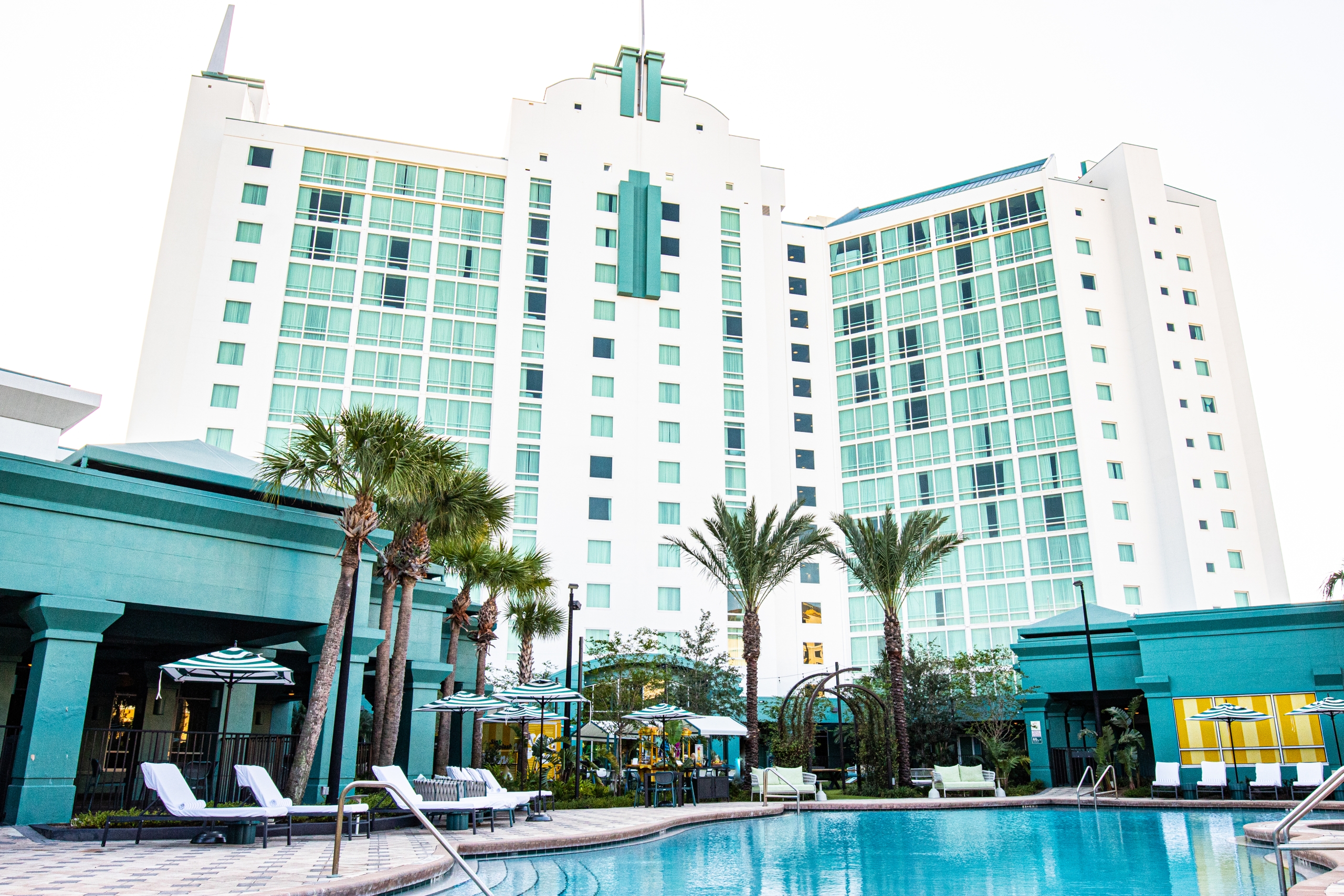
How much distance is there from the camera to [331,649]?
17906 mm

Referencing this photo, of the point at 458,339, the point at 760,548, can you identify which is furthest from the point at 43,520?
the point at 458,339

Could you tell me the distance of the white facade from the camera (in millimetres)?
49250

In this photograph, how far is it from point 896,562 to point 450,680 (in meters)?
15.0

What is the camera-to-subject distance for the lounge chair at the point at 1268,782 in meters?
25.7

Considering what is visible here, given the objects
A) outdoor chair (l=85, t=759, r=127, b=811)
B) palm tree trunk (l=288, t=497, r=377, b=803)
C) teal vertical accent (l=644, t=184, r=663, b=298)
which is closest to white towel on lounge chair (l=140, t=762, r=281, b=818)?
outdoor chair (l=85, t=759, r=127, b=811)

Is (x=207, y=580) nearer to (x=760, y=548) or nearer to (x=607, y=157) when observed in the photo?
(x=760, y=548)

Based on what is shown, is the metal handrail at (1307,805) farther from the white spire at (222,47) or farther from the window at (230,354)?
the white spire at (222,47)

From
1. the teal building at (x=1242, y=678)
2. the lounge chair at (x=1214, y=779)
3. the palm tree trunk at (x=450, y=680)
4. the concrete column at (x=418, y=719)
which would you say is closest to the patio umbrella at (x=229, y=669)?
the concrete column at (x=418, y=719)

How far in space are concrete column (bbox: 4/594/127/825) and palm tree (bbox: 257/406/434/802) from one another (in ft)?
11.5

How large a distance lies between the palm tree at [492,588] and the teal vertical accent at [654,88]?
1455 inches

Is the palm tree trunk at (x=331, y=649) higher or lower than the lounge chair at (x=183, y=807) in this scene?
higher

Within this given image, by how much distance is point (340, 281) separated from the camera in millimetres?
51688

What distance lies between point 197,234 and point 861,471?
39115 millimetres

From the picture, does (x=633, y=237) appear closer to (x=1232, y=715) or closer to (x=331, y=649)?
(x=1232, y=715)
